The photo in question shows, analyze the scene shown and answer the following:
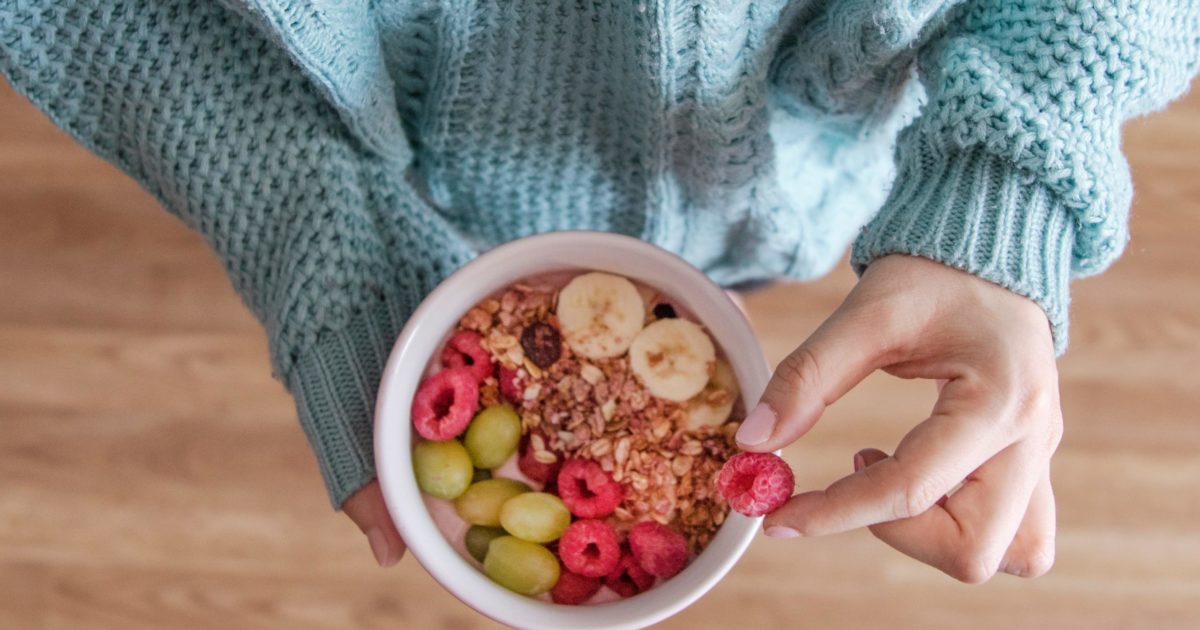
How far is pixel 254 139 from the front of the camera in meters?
0.63

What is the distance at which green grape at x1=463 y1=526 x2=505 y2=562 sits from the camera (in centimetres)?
66

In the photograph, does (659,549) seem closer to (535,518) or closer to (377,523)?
(535,518)

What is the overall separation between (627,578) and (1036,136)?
382mm

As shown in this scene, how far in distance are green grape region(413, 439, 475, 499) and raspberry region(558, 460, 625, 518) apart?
70mm

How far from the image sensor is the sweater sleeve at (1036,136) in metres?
0.52

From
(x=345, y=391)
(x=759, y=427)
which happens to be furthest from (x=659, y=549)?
(x=345, y=391)

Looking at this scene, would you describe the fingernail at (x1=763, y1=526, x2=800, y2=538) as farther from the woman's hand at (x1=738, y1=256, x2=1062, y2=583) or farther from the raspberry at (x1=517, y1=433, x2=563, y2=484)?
the raspberry at (x1=517, y1=433, x2=563, y2=484)

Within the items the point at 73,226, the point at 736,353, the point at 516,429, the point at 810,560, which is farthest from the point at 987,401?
the point at 73,226

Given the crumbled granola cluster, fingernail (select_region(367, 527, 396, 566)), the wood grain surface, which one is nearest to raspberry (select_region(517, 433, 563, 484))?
the crumbled granola cluster

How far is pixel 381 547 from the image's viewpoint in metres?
0.66

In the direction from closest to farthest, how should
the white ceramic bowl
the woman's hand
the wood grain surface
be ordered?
the woman's hand
the white ceramic bowl
the wood grain surface

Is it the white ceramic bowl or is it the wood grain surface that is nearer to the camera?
the white ceramic bowl

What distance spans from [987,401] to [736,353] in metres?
0.19

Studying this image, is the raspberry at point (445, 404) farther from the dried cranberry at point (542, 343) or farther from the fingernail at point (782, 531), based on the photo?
the fingernail at point (782, 531)
